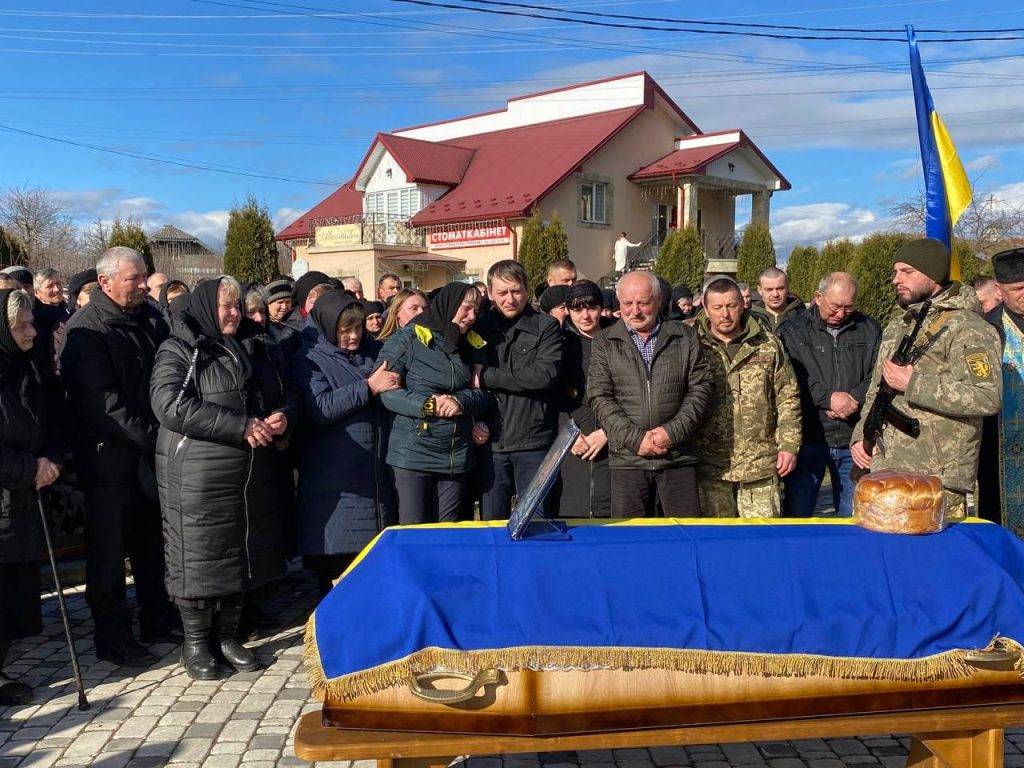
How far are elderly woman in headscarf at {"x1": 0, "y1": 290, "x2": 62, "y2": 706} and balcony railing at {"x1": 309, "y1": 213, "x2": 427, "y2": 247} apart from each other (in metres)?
22.4

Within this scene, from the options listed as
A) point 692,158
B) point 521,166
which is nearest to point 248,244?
point 521,166

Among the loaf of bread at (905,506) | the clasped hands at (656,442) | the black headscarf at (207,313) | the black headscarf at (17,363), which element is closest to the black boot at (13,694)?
the black headscarf at (17,363)

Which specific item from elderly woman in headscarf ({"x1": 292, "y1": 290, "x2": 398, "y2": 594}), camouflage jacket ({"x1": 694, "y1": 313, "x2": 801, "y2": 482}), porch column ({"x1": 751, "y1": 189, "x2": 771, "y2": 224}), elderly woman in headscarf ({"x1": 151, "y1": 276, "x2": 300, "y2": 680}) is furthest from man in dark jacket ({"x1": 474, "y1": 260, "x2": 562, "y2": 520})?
porch column ({"x1": 751, "y1": 189, "x2": 771, "y2": 224})

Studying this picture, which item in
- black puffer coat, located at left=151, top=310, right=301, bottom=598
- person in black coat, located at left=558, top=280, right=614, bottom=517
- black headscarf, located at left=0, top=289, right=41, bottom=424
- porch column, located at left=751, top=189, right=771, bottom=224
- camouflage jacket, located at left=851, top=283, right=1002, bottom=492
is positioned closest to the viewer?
camouflage jacket, located at left=851, top=283, right=1002, bottom=492

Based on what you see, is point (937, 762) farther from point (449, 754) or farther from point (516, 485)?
point (516, 485)

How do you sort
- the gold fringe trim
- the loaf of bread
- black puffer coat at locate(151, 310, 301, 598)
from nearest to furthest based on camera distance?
the gold fringe trim, the loaf of bread, black puffer coat at locate(151, 310, 301, 598)

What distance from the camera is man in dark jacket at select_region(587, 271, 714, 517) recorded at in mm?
4438

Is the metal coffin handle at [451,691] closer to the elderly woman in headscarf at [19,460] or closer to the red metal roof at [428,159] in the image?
the elderly woman in headscarf at [19,460]

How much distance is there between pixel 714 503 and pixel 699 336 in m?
0.90

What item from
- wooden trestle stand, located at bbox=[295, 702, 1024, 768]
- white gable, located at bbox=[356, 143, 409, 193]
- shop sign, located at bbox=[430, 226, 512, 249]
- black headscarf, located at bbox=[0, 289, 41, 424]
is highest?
white gable, located at bbox=[356, 143, 409, 193]

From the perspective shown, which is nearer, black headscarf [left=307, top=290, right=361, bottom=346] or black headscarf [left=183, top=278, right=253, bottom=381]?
black headscarf [left=183, top=278, right=253, bottom=381]

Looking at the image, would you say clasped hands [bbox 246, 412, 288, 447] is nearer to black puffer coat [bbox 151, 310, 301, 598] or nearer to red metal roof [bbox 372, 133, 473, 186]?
black puffer coat [bbox 151, 310, 301, 598]

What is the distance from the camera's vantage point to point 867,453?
14.4ft

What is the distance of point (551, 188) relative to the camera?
2548 cm
